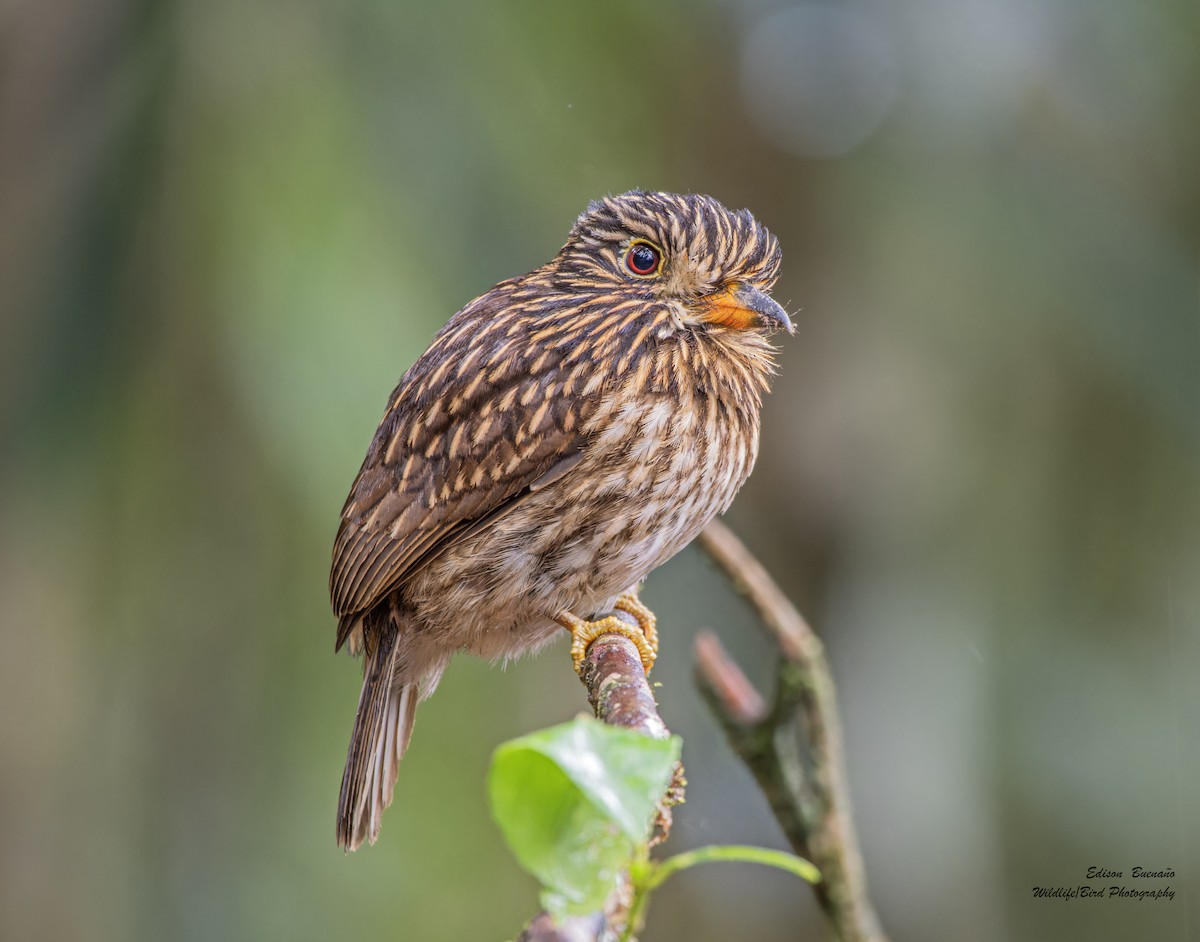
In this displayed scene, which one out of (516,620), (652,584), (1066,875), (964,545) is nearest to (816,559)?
(964,545)

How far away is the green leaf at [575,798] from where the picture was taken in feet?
3.28

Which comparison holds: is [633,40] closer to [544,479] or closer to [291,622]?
[291,622]

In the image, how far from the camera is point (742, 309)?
2557 mm

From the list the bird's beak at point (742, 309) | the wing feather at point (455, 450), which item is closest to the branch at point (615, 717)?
the wing feather at point (455, 450)

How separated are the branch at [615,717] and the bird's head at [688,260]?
633 mm

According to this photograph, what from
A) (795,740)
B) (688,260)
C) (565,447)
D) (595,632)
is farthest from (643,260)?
(795,740)

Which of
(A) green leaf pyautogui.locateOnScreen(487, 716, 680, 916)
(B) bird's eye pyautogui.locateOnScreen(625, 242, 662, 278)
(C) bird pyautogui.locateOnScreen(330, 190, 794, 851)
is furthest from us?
(B) bird's eye pyautogui.locateOnScreen(625, 242, 662, 278)

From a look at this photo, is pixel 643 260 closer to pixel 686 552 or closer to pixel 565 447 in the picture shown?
pixel 565 447

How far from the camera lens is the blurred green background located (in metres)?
4.32

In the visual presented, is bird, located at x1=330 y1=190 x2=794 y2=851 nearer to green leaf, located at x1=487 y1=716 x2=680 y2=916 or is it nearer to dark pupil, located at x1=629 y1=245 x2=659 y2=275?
dark pupil, located at x1=629 y1=245 x2=659 y2=275

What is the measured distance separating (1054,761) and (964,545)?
863 mm

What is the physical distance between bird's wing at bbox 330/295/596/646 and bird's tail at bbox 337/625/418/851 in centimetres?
11

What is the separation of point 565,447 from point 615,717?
33.2 inches

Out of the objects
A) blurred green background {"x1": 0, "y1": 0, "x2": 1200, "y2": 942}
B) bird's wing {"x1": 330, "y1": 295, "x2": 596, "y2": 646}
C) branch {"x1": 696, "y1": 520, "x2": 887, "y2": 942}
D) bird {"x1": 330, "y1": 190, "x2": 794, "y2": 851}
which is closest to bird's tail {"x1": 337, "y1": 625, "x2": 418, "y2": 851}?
bird {"x1": 330, "y1": 190, "x2": 794, "y2": 851}
